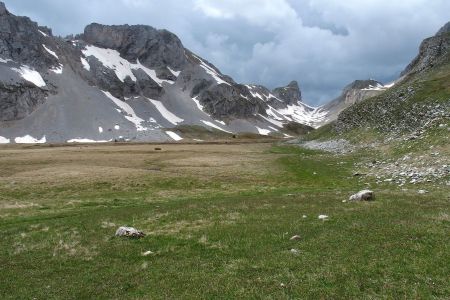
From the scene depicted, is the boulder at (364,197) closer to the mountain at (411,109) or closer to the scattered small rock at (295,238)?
the scattered small rock at (295,238)

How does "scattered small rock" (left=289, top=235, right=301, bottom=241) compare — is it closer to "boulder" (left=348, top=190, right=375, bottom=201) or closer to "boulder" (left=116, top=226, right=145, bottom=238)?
"boulder" (left=116, top=226, right=145, bottom=238)

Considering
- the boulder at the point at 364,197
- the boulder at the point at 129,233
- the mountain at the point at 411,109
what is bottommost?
the boulder at the point at 129,233

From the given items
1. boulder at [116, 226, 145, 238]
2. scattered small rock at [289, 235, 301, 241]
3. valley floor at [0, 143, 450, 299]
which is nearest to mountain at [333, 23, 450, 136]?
valley floor at [0, 143, 450, 299]

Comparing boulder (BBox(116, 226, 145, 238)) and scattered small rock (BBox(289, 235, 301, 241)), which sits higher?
scattered small rock (BBox(289, 235, 301, 241))

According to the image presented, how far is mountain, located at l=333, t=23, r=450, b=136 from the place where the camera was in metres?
75.8

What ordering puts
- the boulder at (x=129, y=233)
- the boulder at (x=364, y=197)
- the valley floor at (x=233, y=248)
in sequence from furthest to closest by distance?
the boulder at (x=364, y=197)
the boulder at (x=129, y=233)
the valley floor at (x=233, y=248)

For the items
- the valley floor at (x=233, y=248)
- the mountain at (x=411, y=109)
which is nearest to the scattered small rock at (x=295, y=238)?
the valley floor at (x=233, y=248)

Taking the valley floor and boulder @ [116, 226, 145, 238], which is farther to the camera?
boulder @ [116, 226, 145, 238]

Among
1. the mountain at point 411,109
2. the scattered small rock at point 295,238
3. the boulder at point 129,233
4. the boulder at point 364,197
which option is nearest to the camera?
the scattered small rock at point 295,238

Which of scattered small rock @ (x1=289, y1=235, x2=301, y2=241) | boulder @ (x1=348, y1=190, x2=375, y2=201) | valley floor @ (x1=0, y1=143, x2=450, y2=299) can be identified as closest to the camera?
valley floor @ (x1=0, y1=143, x2=450, y2=299)

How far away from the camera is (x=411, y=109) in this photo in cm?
8806

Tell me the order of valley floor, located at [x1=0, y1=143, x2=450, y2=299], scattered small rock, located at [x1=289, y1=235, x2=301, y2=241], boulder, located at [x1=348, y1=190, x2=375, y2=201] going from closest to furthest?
valley floor, located at [x1=0, y1=143, x2=450, y2=299]
scattered small rock, located at [x1=289, y1=235, x2=301, y2=241]
boulder, located at [x1=348, y1=190, x2=375, y2=201]

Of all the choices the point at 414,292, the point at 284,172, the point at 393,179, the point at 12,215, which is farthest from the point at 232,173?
the point at 414,292

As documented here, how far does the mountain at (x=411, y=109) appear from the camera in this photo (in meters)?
75.8
